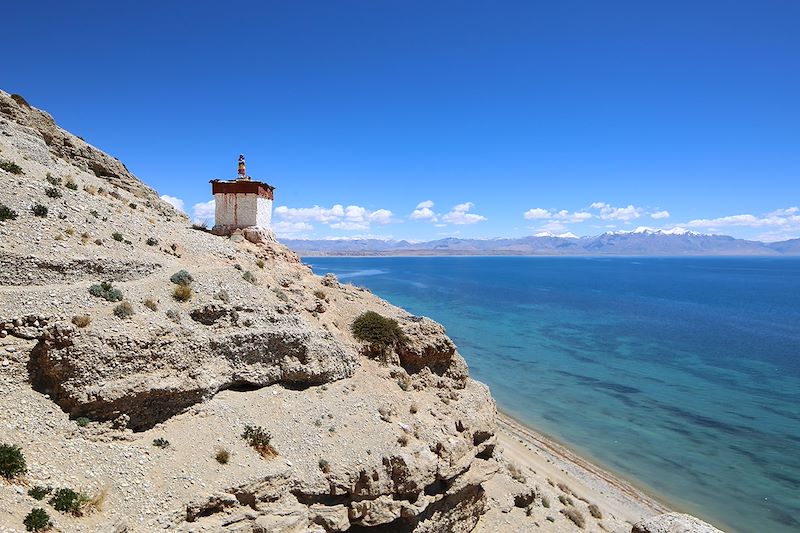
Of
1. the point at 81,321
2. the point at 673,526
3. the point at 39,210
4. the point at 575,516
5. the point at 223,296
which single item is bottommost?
the point at 575,516

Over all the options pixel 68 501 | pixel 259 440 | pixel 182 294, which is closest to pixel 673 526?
pixel 259 440

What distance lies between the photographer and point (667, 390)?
168 ft

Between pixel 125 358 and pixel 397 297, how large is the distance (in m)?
108

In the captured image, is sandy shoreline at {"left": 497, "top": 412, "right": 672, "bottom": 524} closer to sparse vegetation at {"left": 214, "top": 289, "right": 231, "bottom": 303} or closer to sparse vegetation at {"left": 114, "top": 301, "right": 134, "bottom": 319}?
sparse vegetation at {"left": 214, "top": 289, "right": 231, "bottom": 303}

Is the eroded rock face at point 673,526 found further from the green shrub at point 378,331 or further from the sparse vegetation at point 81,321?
the sparse vegetation at point 81,321

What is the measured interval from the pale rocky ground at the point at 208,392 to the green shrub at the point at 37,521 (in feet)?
0.81

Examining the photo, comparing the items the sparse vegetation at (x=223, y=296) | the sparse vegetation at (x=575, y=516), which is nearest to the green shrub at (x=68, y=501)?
the sparse vegetation at (x=223, y=296)

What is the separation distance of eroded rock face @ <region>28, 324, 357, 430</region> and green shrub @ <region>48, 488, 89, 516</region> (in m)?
2.56

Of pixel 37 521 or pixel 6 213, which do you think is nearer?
pixel 37 521

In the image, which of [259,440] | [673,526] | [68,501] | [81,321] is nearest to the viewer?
[68,501]

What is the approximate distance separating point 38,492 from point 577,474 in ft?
107

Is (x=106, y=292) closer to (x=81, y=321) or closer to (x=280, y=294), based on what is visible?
(x=81, y=321)

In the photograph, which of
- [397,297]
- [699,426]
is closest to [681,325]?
[699,426]

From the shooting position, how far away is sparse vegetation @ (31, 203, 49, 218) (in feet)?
57.0
